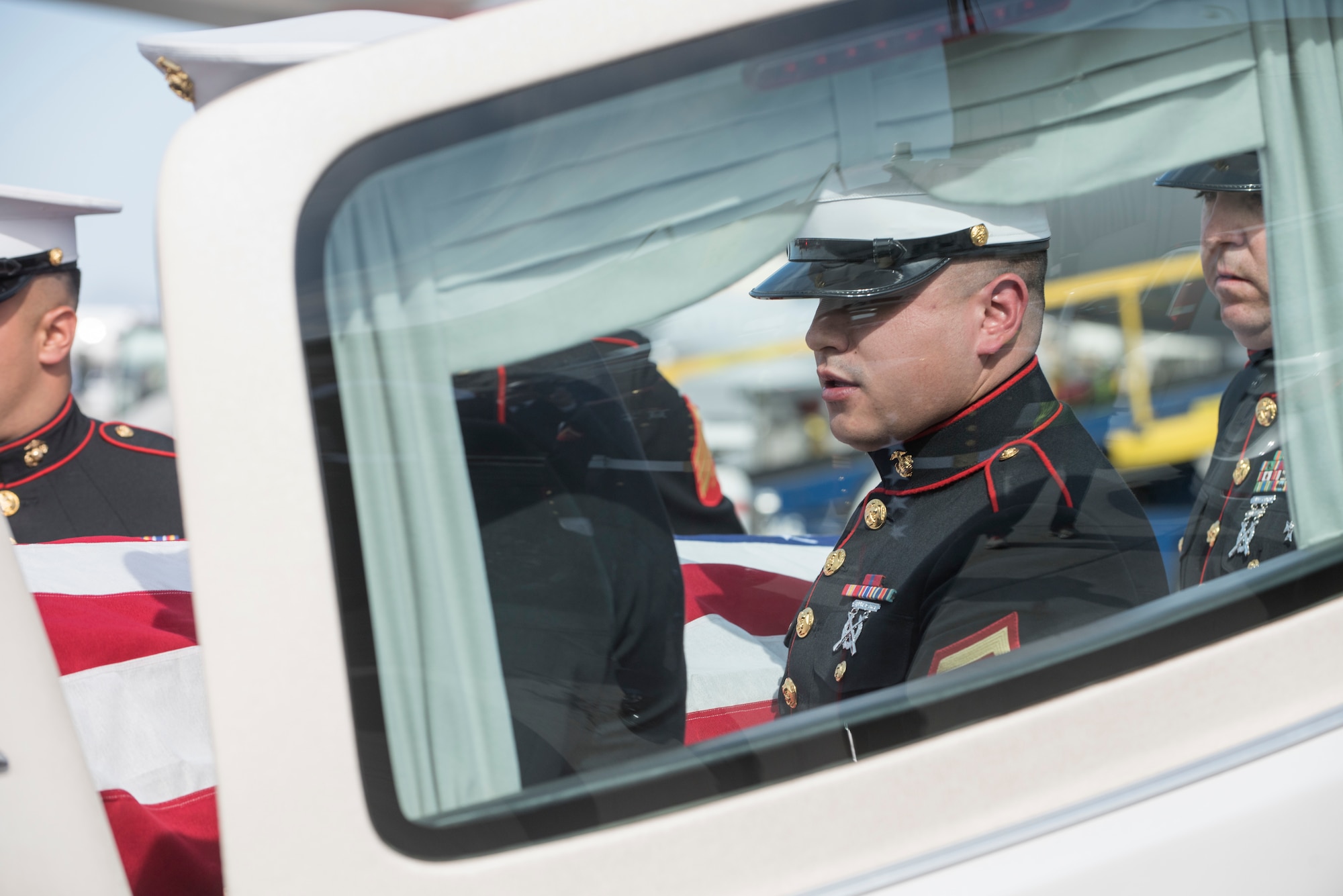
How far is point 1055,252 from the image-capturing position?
135 centimetres

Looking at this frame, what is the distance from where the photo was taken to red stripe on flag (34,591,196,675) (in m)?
1.44

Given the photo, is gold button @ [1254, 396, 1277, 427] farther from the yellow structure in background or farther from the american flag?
the american flag

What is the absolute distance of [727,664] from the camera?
1343 mm

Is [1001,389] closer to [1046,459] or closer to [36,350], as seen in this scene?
[1046,459]

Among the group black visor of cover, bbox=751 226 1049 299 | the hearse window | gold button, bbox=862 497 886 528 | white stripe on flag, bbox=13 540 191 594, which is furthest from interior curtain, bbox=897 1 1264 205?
white stripe on flag, bbox=13 540 191 594

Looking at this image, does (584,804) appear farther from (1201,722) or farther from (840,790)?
(1201,722)

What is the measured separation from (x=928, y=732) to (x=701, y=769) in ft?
0.71

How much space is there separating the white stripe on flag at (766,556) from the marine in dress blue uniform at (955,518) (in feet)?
1.06

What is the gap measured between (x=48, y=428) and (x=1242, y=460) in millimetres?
2723

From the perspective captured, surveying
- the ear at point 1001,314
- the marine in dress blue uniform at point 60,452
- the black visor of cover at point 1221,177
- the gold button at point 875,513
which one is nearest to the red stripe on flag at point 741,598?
the gold button at point 875,513

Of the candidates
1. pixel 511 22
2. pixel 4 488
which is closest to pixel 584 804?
pixel 511 22

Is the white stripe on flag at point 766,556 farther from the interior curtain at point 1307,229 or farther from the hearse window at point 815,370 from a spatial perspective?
the interior curtain at point 1307,229

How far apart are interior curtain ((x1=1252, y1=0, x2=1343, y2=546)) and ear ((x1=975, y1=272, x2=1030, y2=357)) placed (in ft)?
1.00

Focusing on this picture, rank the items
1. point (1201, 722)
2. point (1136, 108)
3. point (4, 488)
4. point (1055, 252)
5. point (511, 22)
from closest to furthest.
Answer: point (511, 22) → point (1201, 722) → point (1136, 108) → point (1055, 252) → point (4, 488)
